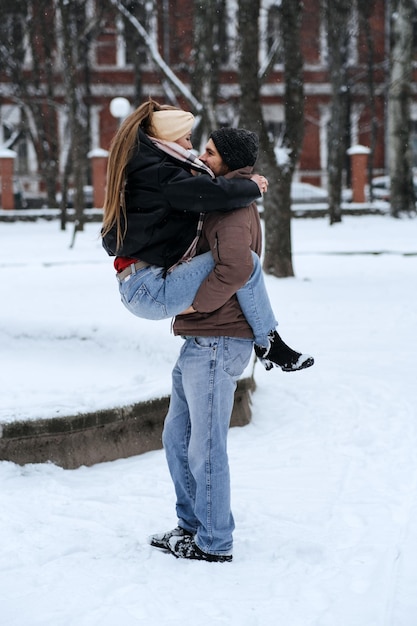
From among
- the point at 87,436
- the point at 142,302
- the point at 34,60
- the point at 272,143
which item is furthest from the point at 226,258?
the point at 34,60

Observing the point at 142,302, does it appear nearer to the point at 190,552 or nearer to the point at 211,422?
the point at 211,422

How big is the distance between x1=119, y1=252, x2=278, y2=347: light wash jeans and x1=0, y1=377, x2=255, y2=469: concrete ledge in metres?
1.58

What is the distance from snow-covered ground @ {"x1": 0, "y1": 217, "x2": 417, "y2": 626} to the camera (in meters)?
3.27

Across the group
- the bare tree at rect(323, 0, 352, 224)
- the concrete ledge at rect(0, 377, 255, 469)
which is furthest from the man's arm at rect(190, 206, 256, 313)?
the bare tree at rect(323, 0, 352, 224)

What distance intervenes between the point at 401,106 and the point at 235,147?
2182 cm

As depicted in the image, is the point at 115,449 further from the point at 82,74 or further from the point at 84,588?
the point at 82,74

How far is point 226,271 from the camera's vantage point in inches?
128

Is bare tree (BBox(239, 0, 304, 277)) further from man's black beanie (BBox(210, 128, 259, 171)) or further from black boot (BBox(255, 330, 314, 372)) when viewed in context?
man's black beanie (BBox(210, 128, 259, 171))

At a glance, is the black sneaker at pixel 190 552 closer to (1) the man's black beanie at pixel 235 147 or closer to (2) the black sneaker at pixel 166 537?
(2) the black sneaker at pixel 166 537

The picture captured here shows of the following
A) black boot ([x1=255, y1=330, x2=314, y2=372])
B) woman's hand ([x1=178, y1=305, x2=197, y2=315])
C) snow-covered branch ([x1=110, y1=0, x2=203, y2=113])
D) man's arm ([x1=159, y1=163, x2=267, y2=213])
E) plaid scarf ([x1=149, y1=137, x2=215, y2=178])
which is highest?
snow-covered branch ([x1=110, y1=0, x2=203, y2=113])

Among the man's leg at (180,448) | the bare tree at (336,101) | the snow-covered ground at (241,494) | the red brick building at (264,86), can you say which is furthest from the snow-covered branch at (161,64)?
the red brick building at (264,86)

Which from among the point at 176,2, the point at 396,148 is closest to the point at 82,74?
the point at 176,2

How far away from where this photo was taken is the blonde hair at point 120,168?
10.7 ft

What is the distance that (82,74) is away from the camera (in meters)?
36.2
